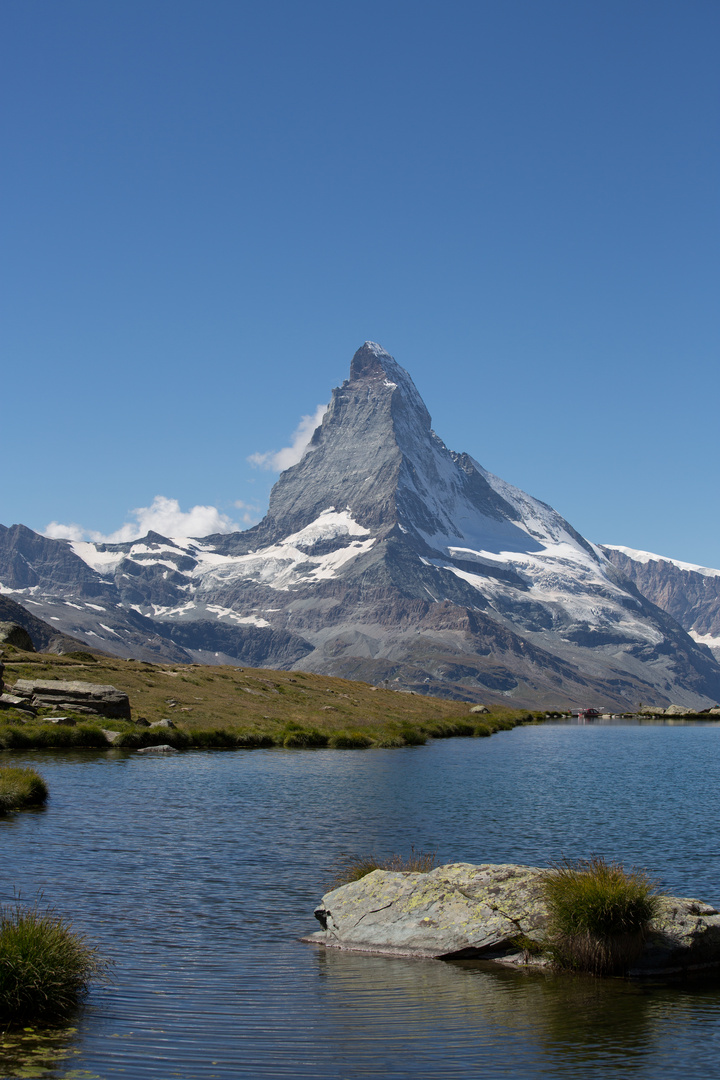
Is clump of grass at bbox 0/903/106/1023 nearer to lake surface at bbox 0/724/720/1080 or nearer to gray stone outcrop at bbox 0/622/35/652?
lake surface at bbox 0/724/720/1080

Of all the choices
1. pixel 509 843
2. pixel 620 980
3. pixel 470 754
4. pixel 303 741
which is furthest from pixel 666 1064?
pixel 470 754

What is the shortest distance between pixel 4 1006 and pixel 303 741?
6572cm

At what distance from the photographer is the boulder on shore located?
18.9 meters

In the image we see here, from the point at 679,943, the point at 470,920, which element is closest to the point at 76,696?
the point at 470,920

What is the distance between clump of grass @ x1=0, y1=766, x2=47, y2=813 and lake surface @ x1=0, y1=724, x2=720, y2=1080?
976 millimetres

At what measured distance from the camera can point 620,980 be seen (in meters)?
18.2

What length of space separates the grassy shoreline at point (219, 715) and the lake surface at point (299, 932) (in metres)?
12.7

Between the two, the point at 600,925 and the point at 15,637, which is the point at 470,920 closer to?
A: the point at 600,925

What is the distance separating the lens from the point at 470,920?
20312 millimetres

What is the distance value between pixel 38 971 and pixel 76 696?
60.6 m

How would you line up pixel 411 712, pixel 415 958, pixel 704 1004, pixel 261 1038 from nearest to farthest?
pixel 261 1038 → pixel 704 1004 → pixel 415 958 → pixel 411 712

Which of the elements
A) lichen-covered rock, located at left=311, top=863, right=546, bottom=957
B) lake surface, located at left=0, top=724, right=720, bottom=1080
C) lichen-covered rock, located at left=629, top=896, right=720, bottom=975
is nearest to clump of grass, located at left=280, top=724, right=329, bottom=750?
lake surface, located at left=0, top=724, right=720, bottom=1080

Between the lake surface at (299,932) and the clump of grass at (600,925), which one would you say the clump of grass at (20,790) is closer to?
the lake surface at (299,932)

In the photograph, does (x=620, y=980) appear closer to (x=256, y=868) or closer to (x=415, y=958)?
(x=415, y=958)
